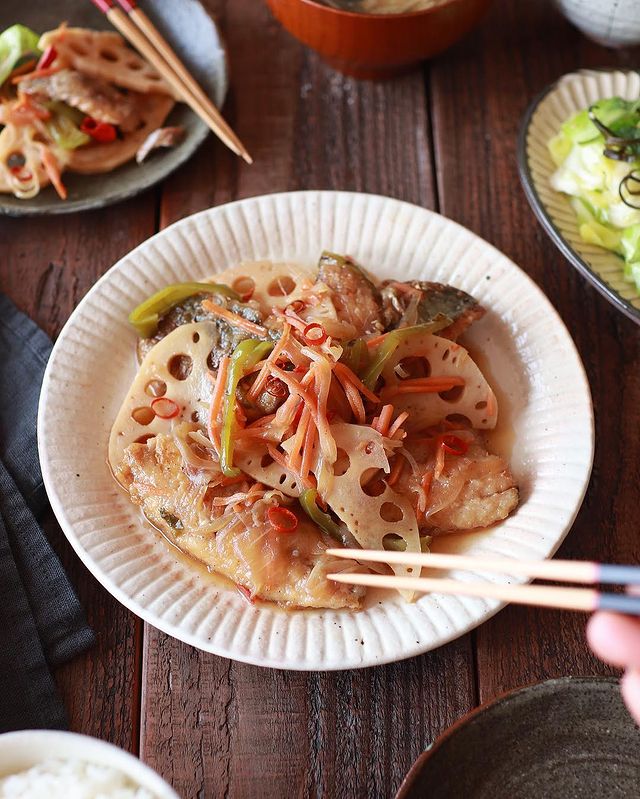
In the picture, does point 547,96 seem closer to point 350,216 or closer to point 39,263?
point 350,216

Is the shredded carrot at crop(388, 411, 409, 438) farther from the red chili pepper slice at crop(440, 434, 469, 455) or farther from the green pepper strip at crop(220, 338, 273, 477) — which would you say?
the green pepper strip at crop(220, 338, 273, 477)

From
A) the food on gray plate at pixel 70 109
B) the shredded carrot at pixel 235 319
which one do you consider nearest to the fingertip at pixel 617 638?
the shredded carrot at pixel 235 319

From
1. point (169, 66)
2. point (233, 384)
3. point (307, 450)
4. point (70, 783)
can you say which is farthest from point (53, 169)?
point (70, 783)

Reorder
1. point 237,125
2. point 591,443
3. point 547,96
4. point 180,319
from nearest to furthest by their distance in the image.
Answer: point 591,443
point 180,319
point 547,96
point 237,125

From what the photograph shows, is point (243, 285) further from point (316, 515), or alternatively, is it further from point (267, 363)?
point (316, 515)

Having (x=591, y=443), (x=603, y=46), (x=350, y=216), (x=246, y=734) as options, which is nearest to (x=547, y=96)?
(x=603, y=46)

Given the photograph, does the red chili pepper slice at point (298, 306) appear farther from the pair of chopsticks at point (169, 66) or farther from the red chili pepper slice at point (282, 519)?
the pair of chopsticks at point (169, 66)

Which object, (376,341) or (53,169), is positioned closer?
(376,341)
